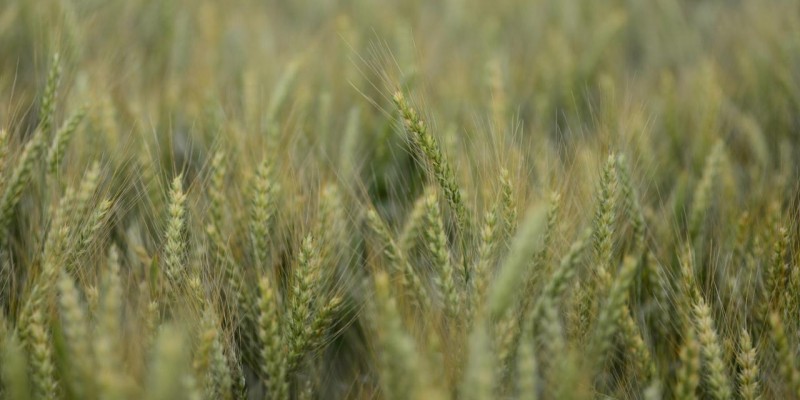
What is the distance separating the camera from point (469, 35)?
2.38 meters

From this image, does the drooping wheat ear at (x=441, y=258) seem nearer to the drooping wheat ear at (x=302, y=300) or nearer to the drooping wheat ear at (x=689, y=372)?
the drooping wheat ear at (x=302, y=300)

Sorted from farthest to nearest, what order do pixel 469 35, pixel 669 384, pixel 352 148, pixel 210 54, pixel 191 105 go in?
pixel 469 35, pixel 210 54, pixel 191 105, pixel 352 148, pixel 669 384

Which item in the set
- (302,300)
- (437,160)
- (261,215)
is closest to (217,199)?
(261,215)

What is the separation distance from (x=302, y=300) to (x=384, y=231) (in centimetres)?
18

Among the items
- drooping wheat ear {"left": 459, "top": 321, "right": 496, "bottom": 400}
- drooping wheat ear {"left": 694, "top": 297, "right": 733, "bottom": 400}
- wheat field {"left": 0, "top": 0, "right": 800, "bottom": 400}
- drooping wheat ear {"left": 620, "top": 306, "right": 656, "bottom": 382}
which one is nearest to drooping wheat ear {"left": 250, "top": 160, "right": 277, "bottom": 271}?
wheat field {"left": 0, "top": 0, "right": 800, "bottom": 400}

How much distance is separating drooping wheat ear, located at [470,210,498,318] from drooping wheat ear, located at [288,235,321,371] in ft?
0.78

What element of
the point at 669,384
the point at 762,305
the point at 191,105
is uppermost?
Answer: the point at 191,105

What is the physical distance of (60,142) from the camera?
3.88ft

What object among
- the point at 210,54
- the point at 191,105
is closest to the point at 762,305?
the point at 191,105

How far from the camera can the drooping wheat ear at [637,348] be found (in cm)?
97

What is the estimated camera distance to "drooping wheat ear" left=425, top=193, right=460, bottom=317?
0.96 m

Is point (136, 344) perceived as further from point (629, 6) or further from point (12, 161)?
point (629, 6)

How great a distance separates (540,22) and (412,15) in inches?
18.7

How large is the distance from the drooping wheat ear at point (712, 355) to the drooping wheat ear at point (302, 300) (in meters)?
0.55
